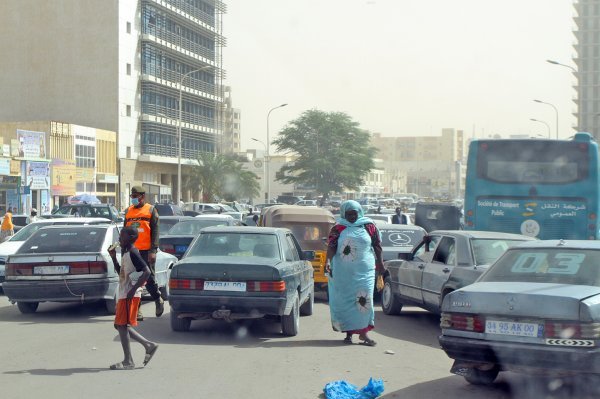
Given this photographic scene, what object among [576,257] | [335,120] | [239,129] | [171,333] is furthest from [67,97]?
[239,129]

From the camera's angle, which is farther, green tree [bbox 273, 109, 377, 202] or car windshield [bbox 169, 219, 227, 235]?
green tree [bbox 273, 109, 377, 202]

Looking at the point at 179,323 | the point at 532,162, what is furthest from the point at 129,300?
the point at 532,162

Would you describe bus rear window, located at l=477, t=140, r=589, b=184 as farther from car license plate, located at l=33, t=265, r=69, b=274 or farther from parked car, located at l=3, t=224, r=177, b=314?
car license plate, located at l=33, t=265, r=69, b=274

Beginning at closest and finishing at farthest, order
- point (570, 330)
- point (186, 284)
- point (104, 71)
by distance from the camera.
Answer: point (570, 330) < point (186, 284) < point (104, 71)

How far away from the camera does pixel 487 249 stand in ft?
39.6

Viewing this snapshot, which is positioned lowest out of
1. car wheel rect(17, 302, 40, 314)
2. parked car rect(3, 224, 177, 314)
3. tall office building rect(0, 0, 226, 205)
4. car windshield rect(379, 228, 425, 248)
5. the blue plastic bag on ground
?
car wheel rect(17, 302, 40, 314)

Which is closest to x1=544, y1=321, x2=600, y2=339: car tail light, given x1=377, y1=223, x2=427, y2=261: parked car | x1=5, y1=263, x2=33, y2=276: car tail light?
x1=5, y1=263, x2=33, y2=276: car tail light

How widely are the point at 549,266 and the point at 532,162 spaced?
35.7 ft

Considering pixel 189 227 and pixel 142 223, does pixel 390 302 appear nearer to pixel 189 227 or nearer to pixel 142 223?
pixel 142 223

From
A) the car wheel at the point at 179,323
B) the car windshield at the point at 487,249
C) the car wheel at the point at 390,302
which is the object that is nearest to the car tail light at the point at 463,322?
the car windshield at the point at 487,249

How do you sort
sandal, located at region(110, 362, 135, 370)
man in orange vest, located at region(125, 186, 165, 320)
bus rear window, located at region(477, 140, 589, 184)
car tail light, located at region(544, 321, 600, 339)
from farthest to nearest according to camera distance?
bus rear window, located at region(477, 140, 589, 184)
man in orange vest, located at region(125, 186, 165, 320)
sandal, located at region(110, 362, 135, 370)
car tail light, located at region(544, 321, 600, 339)

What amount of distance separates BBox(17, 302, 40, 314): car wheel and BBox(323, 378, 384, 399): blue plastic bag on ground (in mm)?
7574

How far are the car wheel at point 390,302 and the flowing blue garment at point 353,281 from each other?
A: 3367 millimetres

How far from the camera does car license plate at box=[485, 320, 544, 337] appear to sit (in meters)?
7.45
